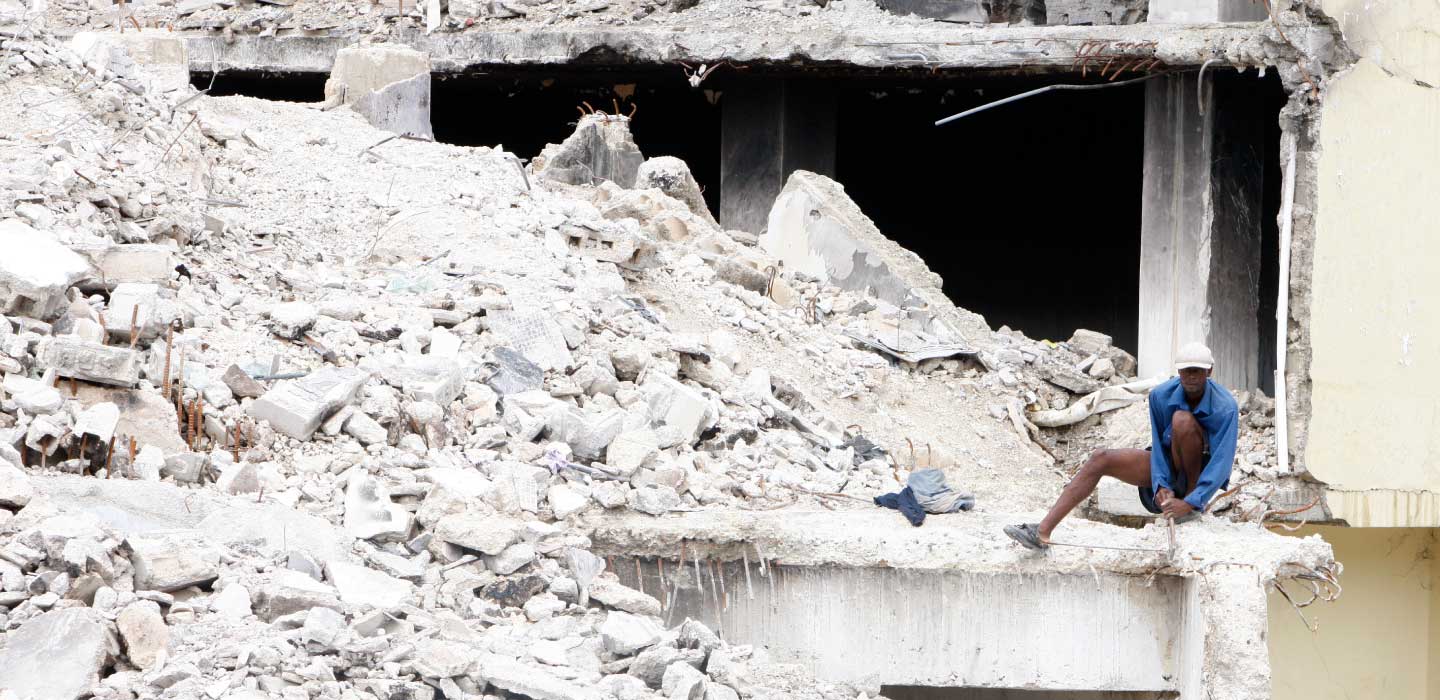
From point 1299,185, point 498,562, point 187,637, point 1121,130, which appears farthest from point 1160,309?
point 187,637

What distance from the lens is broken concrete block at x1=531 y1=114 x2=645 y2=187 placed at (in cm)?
972

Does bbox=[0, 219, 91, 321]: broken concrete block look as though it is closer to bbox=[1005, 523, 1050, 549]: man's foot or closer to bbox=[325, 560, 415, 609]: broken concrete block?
bbox=[325, 560, 415, 609]: broken concrete block

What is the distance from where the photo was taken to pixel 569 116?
1402cm

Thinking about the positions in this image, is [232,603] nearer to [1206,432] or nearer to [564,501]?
[564,501]

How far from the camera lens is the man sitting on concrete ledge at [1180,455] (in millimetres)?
5129

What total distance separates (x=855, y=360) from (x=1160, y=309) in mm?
2376

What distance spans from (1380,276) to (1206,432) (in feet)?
10.1

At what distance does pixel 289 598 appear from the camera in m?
4.00

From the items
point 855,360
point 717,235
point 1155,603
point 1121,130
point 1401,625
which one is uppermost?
point 1121,130

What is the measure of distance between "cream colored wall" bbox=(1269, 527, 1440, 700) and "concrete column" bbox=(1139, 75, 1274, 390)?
4.46 feet

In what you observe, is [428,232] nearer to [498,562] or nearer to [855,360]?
[855,360]

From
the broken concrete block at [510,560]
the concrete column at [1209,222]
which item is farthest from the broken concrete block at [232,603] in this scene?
the concrete column at [1209,222]

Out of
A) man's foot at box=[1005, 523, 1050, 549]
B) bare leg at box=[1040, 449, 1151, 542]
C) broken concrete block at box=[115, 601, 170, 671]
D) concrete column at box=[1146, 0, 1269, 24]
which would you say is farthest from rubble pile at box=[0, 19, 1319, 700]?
concrete column at box=[1146, 0, 1269, 24]

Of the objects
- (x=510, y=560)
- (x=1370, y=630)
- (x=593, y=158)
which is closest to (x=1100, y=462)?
(x=510, y=560)
